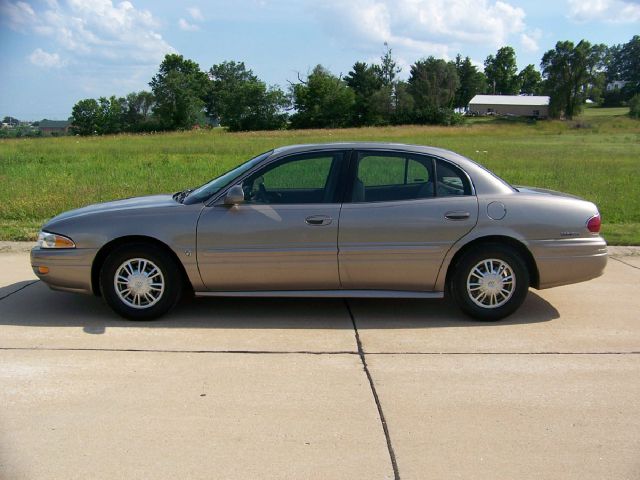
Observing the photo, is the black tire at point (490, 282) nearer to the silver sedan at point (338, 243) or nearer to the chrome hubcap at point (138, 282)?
the silver sedan at point (338, 243)

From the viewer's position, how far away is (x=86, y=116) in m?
95.2

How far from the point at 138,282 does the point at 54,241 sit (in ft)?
2.79

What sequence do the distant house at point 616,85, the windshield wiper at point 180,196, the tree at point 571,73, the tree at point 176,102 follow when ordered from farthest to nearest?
the distant house at point 616,85, the tree at point 571,73, the tree at point 176,102, the windshield wiper at point 180,196

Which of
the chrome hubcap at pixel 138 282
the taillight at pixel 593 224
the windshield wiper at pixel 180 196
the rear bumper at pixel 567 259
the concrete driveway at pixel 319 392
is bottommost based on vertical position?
the concrete driveway at pixel 319 392

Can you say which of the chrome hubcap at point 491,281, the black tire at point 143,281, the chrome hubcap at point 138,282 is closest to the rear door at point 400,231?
the chrome hubcap at point 491,281

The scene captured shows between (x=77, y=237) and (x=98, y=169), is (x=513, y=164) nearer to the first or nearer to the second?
(x=98, y=169)

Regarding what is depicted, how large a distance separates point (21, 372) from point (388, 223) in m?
3.04

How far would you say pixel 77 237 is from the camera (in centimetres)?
Result: 546

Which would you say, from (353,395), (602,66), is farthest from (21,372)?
(602,66)

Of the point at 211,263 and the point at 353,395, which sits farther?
the point at 211,263

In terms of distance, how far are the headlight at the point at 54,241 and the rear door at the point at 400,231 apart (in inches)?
93.1

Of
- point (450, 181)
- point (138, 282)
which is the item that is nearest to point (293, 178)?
point (450, 181)

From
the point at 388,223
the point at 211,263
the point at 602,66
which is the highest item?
the point at 602,66

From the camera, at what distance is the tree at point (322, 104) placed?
92375mm
